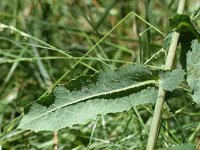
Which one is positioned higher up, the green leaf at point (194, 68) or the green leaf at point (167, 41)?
the green leaf at point (167, 41)

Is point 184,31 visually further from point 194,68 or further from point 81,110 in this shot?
point 81,110

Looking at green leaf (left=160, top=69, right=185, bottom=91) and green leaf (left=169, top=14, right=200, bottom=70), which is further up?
green leaf (left=169, top=14, right=200, bottom=70)

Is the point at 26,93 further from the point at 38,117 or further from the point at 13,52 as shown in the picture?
the point at 38,117

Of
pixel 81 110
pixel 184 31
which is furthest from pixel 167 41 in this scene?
pixel 81 110
